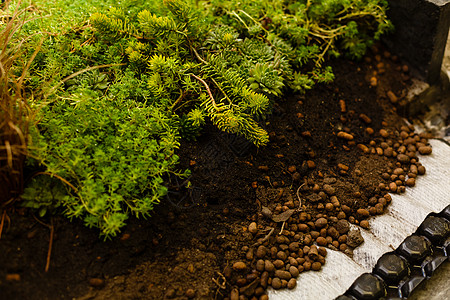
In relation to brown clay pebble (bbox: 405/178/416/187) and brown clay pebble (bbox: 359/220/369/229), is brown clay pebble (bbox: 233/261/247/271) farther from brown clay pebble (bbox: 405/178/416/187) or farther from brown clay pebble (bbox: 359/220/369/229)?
brown clay pebble (bbox: 405/178/416/187)

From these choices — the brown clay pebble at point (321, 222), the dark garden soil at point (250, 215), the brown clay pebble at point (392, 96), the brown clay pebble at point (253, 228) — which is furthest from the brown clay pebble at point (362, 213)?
the brown clay pebble at point (392, 96)

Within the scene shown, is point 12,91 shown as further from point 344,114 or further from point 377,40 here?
point 377,40

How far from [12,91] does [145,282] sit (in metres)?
1.34

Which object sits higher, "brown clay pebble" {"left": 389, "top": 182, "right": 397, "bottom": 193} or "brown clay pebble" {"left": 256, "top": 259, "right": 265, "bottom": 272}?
"brown clay pebble" {"left": 389, "top": 182, "right": 397, "bottom": 193}

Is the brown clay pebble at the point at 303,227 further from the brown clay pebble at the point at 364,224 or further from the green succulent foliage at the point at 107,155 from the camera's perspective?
the green succulent foliage at the point at 107,155

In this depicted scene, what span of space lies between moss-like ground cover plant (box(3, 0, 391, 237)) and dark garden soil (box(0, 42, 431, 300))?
0.41ft

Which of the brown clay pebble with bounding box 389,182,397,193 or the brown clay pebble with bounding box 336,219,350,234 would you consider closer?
the brown clay pebble with bounding box 336,219,350,234

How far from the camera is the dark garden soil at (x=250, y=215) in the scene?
1918mm

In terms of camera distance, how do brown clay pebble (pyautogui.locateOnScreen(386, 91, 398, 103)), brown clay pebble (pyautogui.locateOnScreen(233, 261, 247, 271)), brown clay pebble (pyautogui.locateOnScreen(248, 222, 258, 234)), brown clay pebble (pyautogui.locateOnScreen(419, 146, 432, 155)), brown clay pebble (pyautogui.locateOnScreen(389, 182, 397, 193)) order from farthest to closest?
brown clay pebble (pyautogui.locateOnScreen(386, 91, 398, 103)), brown clay pebble (pyautogui.locateOnScreen(419, 146, 432, 155)), brown clay pebble (pyautogui.locateOnScreen(389, 182, 397, 193)), brown clay pebble (pyautogui.locateOnScreen(248, 222, 258, 234)), brown clay pebble (pyautogui.locateOnScreen(233, 261, 247, 271))

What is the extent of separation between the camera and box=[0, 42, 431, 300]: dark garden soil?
1918 mm

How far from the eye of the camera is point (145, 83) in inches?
90.9

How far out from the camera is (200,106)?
231cm

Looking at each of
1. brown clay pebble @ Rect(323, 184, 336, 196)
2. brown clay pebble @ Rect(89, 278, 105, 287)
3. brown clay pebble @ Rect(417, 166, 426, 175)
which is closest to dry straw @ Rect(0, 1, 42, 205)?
brown clay pebble @ Rect(89, 278, 105, 287)

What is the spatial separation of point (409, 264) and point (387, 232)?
215 millimetres
